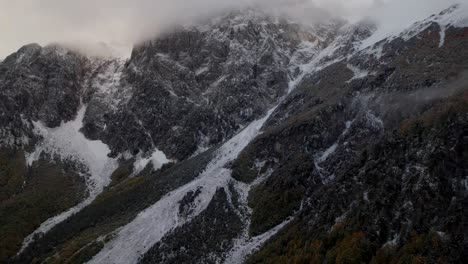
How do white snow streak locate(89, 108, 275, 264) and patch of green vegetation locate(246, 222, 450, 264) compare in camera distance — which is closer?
patch of green vegetation locate(246, 222, 450, 264)

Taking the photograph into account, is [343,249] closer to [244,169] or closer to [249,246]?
[249,246]

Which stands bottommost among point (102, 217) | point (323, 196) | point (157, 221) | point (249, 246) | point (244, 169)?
point (249, 246)

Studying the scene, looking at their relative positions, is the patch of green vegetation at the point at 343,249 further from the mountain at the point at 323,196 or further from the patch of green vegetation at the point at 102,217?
the patch of green vegetation at the point at 102,217

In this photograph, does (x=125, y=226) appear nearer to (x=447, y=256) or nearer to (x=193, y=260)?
(x=193, y=260)

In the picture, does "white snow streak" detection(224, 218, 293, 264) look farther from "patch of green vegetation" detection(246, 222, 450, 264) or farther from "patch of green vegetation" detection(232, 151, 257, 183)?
"patch of green vegetation" detection(232, 151, 257, 183)

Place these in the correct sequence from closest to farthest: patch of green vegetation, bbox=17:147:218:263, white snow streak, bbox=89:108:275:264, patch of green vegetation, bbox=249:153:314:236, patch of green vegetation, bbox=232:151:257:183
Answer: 1. patch of green vegetation, bbox=249:153:314:236
2. white snow streak, bbox=89:108:275:264
3. patch of green vegetation, bbox=232:151:257:183
4. patch of green vegetation, bbox=17:147:218:263

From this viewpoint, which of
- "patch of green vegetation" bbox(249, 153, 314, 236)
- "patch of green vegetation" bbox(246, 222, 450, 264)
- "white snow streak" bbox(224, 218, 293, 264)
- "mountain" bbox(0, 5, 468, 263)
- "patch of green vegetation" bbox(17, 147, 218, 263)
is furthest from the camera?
"patch of green vegetation" bbox(17, 147, 218, 263)

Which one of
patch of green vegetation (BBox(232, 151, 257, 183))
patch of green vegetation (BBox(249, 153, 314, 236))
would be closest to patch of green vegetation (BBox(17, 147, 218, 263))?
patch of green vegetation (BBox(232, 151, 257, 183))

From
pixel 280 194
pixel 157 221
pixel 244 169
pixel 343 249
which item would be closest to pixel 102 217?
pixel 157 221
